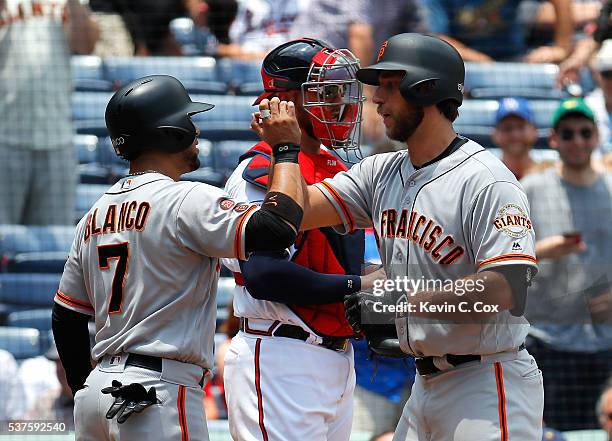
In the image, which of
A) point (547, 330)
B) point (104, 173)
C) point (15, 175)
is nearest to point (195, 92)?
point (104, 173)

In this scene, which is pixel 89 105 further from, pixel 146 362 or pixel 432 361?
pixel 432 361

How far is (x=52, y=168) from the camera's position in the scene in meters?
6.52

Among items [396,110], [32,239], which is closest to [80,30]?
[32,239]

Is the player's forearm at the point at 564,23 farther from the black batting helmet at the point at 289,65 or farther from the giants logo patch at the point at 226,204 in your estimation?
the giants logo patch at the point at 226,204

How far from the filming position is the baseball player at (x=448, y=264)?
2846 mm

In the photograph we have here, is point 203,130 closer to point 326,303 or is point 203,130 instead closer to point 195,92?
point 195,92

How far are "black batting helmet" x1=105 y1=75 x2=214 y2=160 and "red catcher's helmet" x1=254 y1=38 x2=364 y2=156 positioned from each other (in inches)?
16.6

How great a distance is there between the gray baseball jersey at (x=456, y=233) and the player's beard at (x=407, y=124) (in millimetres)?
99

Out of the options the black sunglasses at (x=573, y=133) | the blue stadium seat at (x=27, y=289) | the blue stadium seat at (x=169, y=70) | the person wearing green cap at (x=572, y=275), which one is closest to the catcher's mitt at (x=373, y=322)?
the person wearing green cap at (x=572, y=275)

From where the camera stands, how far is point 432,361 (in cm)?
300

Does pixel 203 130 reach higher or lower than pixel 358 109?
lower

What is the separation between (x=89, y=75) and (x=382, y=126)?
222cm

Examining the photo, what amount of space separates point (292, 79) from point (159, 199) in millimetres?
768

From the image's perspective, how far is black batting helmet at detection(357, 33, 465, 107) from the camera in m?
3.00
